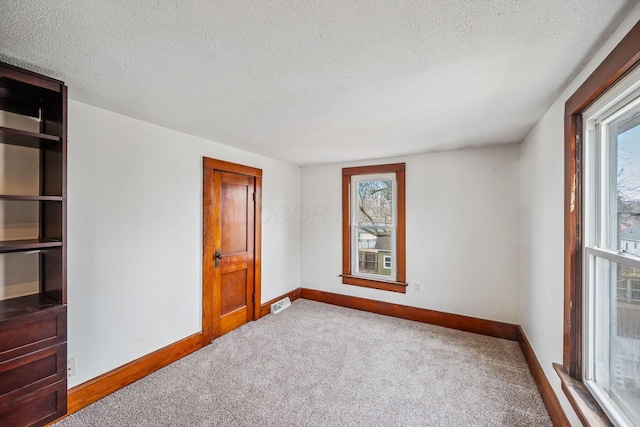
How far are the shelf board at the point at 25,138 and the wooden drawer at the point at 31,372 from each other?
47.5 inches

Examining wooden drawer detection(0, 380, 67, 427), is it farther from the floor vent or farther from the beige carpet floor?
the floor vent

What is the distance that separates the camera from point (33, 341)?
1.53 m

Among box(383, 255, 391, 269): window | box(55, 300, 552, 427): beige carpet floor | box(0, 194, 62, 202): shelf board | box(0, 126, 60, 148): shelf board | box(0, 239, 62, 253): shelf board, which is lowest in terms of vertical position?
box(55, 300, 552, 427): beige carpet floor

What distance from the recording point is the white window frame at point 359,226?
388 centimetres

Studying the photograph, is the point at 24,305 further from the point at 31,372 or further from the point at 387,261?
the point at 387,261

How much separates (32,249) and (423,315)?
3.78 m

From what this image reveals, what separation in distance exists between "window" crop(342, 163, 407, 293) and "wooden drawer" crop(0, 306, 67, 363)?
3.23 m

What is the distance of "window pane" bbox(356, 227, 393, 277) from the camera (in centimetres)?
398

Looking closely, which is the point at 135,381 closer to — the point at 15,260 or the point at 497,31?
the point at 15,260

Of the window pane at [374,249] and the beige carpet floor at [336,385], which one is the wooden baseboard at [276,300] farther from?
the window pane at [374,249]

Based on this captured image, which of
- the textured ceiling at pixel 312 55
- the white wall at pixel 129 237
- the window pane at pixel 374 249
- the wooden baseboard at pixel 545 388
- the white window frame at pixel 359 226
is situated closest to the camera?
the textured ceiling at pixel 312 55

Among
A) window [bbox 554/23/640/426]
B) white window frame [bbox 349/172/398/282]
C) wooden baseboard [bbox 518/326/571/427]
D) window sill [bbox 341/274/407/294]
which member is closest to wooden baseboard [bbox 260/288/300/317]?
window sill [bbox 341/274/407/294]

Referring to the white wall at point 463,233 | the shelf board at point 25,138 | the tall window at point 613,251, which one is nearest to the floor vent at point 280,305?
the white wall at point 463,233

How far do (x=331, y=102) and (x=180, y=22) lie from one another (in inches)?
41.8
